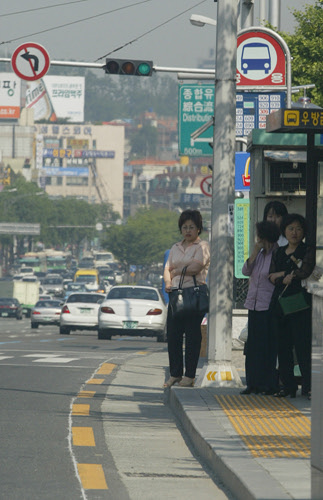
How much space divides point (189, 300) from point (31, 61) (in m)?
11.7

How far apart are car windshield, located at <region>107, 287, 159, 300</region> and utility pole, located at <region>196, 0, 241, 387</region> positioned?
17950 millimetres

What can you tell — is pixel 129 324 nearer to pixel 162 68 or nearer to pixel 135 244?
pixel 162 68

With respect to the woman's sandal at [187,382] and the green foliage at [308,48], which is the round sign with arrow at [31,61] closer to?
the green foliage at [308,48]

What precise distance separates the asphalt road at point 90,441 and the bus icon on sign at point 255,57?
169 inches

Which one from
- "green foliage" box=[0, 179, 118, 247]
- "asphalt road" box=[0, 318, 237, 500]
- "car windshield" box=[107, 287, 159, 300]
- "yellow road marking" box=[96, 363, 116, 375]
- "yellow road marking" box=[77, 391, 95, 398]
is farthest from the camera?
"green foliage" box=[0, 179, 118, 247]

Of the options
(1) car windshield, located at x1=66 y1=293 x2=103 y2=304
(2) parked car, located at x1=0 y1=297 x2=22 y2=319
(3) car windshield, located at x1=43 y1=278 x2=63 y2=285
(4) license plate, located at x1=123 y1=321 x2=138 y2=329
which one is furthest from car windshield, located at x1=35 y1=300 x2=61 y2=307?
(3) car windshield, located at x1=43 y1=278 x2=63 y2=285

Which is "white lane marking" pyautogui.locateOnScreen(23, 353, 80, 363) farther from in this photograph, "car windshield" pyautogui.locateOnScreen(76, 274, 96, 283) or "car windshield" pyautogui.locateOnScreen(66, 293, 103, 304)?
"car windshield" pyautogui.locateOnScreen(76, 274, 96, 283)

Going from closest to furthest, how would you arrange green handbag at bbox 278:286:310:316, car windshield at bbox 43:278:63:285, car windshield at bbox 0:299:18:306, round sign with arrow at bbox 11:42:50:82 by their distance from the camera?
1. green handbag at bbox 278:286:310:316
2. round sign with arrow at bbox 11:42:50:82
3. car windshield at bbox 0:299:18:306
4. car windshield at bbox 43:278:63:285

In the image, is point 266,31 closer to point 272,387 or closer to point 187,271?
point 187,271

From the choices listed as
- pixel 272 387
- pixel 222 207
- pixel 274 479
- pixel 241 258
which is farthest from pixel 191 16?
pixel 274 479

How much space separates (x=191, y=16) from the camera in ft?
82.7

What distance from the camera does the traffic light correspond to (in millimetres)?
21578

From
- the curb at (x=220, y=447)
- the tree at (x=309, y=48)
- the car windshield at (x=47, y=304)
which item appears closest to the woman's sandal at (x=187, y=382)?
the curb at (x=220, y=447)

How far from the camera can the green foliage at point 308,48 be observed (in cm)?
2569
